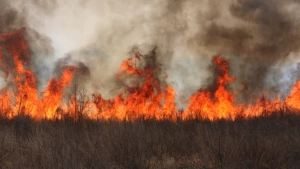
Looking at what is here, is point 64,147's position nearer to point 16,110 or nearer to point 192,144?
point 192,144

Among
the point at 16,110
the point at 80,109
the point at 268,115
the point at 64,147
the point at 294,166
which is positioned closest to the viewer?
the point at 294,166

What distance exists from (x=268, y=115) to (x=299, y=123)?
2.06 metres

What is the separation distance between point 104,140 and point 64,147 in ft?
2.70

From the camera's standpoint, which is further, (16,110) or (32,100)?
(32,100)

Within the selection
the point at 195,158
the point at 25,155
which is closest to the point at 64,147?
the point at 25,155

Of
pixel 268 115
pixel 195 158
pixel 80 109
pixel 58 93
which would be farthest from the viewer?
pixel 58 93

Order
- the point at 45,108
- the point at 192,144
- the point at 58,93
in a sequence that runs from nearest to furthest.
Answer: the point at 192,144 → the point at 45,108 → the point at 58,93

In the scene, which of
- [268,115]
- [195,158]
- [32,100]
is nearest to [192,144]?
[195,158]

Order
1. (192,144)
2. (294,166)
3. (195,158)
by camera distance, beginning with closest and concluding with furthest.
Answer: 1. (294,166)
2. (195,158)
3. (192,144)

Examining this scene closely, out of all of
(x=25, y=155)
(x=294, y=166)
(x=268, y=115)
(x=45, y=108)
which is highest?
(x=45, y=108)

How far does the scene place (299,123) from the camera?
29.0ft

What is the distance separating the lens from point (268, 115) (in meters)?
10.9

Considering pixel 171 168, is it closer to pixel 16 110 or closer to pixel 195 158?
pixel 195 158

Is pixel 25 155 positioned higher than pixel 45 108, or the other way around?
pixel 45 108
